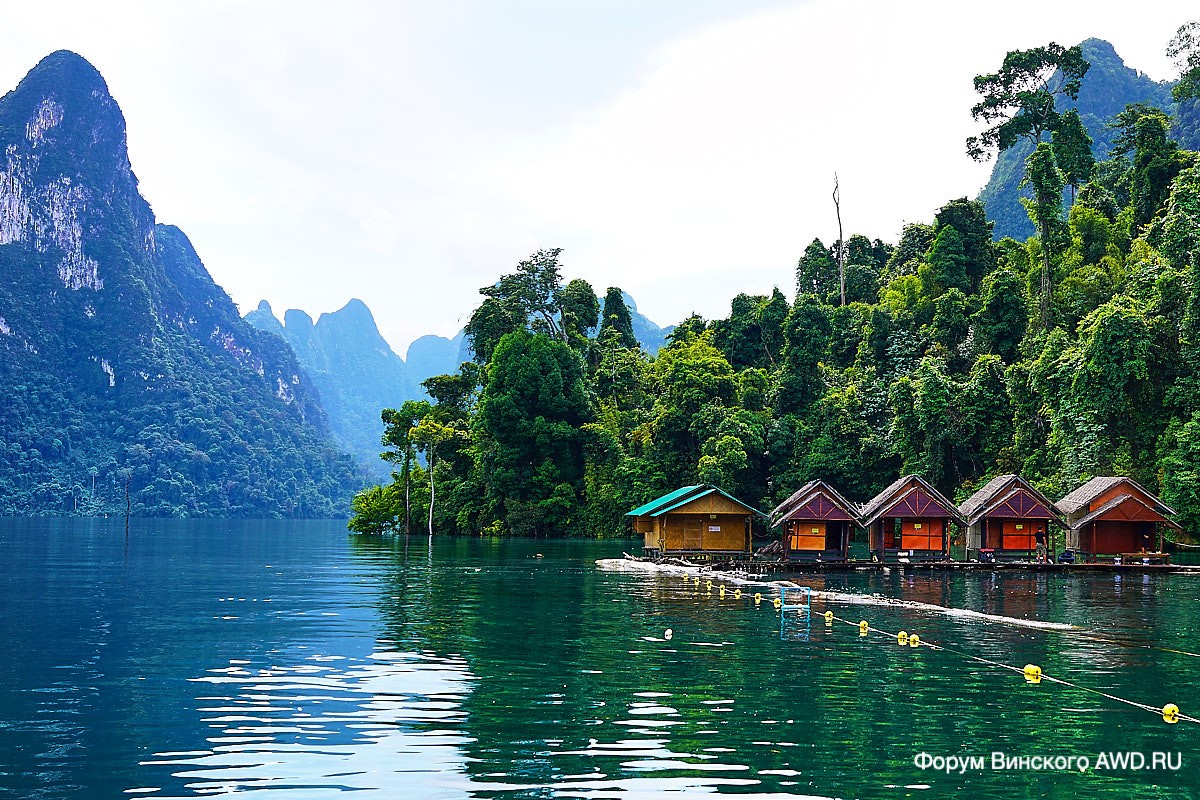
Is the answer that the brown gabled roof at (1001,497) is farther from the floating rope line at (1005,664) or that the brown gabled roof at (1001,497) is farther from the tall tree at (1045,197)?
the floating rope line at (1005,664)

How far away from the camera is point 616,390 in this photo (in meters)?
112

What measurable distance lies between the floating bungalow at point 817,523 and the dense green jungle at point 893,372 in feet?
53.9

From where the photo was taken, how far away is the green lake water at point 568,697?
1369 centimetres

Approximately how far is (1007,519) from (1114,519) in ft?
18.4

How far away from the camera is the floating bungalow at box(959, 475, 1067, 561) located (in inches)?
2387

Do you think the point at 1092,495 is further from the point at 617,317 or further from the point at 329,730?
the point at 617,317

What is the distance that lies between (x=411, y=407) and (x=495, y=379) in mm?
14612

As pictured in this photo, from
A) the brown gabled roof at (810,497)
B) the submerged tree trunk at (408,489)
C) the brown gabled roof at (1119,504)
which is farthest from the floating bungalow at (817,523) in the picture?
the submerged tree trunk at (408,489)

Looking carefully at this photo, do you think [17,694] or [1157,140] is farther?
[1157,140]

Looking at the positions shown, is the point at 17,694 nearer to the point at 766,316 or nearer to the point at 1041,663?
the point at 1041,663

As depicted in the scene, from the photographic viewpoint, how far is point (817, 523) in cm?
6225

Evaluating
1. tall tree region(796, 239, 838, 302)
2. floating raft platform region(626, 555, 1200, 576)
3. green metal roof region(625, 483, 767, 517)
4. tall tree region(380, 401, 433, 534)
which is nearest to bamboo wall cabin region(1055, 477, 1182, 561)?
floating raft platform region(626, 555, 1200, 576)

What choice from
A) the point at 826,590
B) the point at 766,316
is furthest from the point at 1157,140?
the point at 826,590

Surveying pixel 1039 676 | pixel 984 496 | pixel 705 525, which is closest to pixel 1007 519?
pixel 984 496
